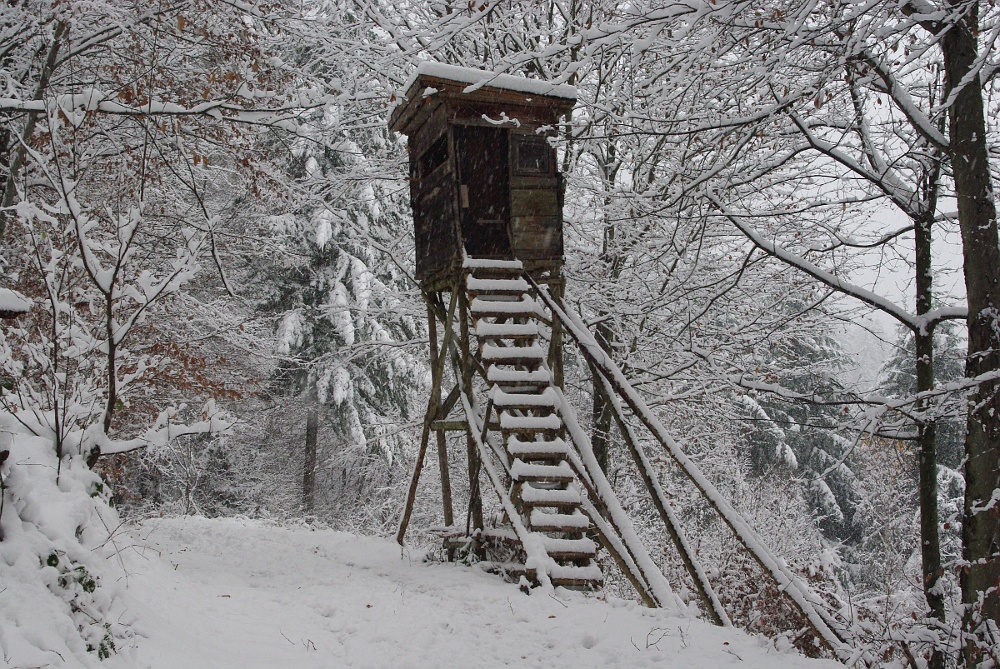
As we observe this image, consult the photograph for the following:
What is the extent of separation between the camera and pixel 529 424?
8570 mm

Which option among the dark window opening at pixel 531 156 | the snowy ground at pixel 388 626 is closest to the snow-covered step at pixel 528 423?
the snowy ground at pixel 388 626

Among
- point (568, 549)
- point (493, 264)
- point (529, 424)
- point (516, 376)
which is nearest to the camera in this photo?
point (568, 549)

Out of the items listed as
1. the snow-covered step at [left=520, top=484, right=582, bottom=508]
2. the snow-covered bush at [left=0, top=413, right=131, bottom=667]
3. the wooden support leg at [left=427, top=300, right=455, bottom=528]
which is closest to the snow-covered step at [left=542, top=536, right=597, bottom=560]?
the snow-covered step at [left=520, top=484, right=582, bottom=508]

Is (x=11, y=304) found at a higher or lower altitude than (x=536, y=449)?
higher

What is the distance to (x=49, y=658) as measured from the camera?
11.6 feet

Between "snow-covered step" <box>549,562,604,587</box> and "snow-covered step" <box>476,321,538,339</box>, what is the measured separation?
9.34 feet

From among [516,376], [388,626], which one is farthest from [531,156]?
[388,626]

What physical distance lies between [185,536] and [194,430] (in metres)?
6.46

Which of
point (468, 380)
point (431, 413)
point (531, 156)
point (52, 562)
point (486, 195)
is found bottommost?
point (52, 562)

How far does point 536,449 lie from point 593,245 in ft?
17.7

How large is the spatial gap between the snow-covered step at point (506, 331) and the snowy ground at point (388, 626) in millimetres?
2853

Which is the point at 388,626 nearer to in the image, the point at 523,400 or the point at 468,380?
the point at 523,400

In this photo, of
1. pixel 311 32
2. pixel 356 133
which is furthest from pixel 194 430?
pixel 356 133

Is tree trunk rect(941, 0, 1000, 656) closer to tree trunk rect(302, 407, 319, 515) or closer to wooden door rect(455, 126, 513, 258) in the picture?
wooden door rect(455, 126, 513, 258)
